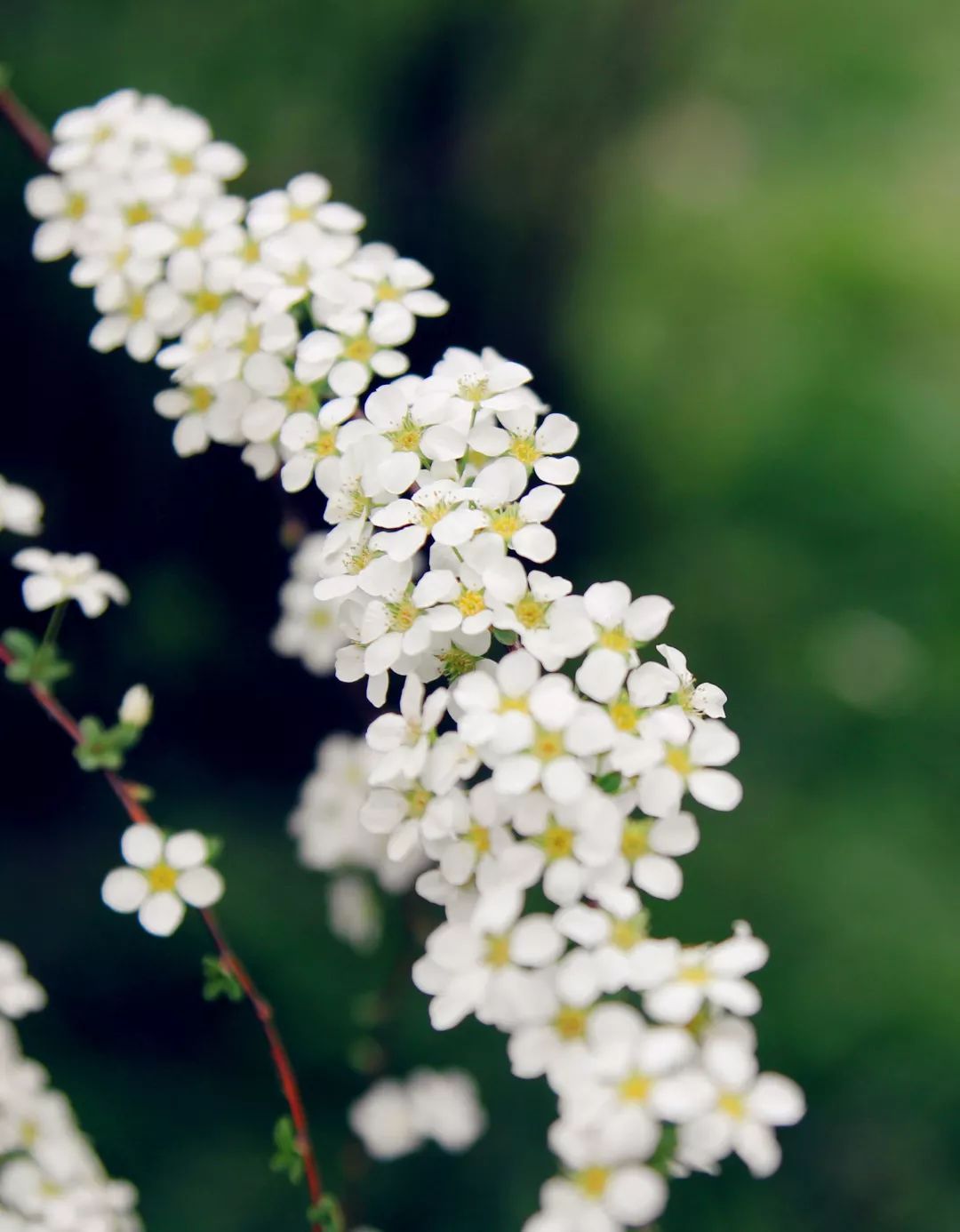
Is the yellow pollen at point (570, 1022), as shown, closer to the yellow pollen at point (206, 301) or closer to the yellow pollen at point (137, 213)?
the yellow pollen at point (206, 301)

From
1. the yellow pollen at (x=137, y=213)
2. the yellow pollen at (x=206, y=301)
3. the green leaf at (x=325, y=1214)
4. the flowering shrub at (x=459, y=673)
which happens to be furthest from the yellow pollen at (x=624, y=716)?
the yellow pollen at (x=137, y=213)

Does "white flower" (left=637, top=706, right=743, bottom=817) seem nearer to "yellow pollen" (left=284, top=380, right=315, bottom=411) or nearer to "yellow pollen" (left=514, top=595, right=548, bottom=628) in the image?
"yellow pollen" (left=514, top=595, right=548, bottom=628)

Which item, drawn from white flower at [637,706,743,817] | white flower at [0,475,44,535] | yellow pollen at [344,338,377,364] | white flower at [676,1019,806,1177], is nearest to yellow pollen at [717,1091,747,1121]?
white flower at [676,1019,806,1177]

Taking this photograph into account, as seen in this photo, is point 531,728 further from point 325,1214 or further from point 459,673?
point 325,1214

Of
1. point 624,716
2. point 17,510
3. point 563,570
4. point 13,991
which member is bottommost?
point 13,991

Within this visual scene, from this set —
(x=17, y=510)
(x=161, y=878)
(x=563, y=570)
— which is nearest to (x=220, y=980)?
(x=161, y=878)

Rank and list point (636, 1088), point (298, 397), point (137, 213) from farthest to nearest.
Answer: point (137, 213), point (298, 397), point (636, 1088)

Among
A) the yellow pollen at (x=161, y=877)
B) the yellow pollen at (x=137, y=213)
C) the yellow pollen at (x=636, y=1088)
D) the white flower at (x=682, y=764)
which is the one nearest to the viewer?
the yellow pollen at (x=636, y=1088)
